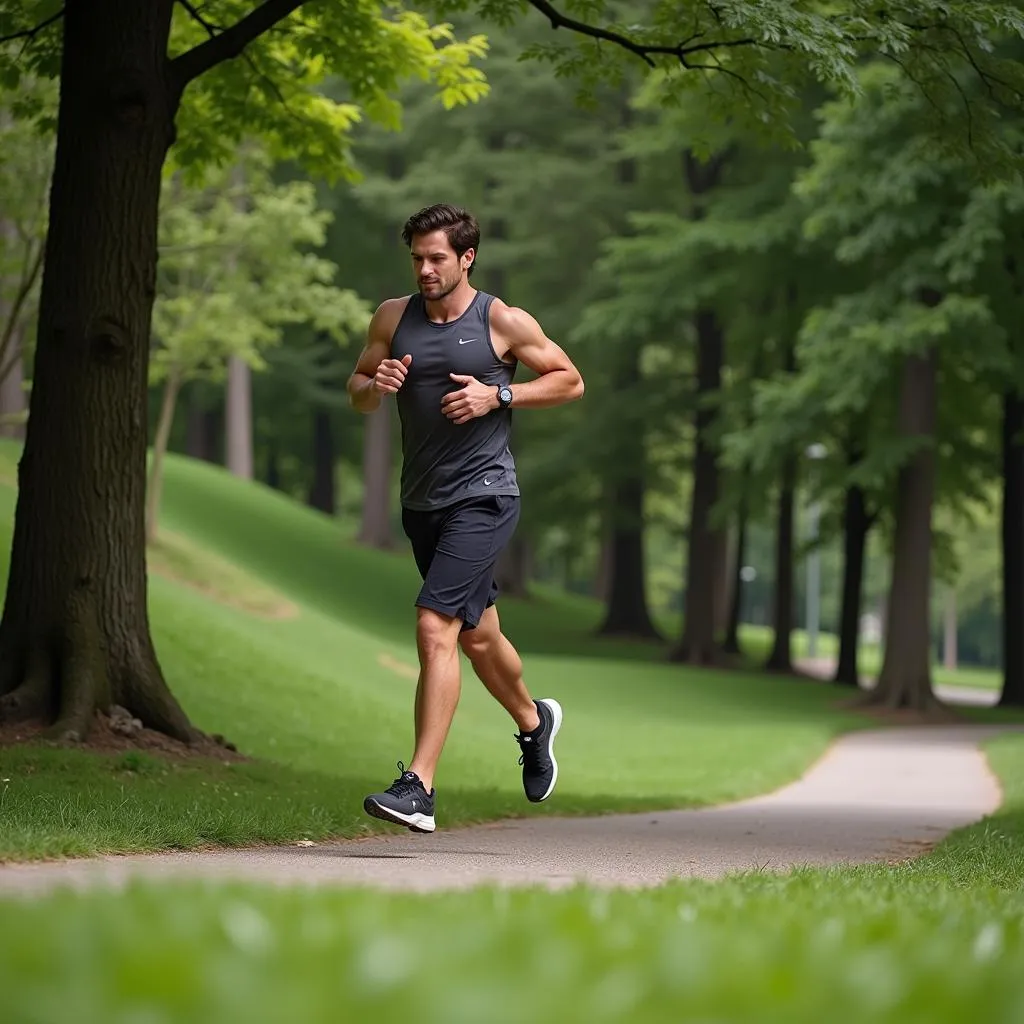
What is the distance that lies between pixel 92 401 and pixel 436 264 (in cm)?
384

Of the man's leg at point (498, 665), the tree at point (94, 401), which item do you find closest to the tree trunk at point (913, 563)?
the tree at point (94, 401)

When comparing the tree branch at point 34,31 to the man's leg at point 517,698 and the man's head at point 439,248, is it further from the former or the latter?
the man's leg at point 517,698

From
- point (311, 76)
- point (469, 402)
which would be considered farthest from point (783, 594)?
point (469, 402)

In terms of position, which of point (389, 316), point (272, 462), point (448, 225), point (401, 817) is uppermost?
point (448, 225)

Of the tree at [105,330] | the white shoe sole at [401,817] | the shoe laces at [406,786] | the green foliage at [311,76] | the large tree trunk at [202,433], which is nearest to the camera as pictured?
the white shoe sole at [401,817]

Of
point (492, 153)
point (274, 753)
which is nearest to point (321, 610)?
point (492, 153)

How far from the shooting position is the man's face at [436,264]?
7906mm

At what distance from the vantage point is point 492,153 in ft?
130

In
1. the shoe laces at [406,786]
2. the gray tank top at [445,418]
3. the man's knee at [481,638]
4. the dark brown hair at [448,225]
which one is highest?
the dark brown hair at [448,225]

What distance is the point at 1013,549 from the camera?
34156 mm

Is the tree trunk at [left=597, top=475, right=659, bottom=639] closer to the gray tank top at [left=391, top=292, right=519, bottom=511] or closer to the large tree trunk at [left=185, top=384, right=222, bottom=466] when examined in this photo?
the large tree trunk at [left=185, top=384, right=222, bottom=466]

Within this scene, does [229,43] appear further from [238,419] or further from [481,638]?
[238,419]

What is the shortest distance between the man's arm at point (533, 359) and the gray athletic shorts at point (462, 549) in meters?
0.46

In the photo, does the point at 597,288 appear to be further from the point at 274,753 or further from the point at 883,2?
the point at 883,2
